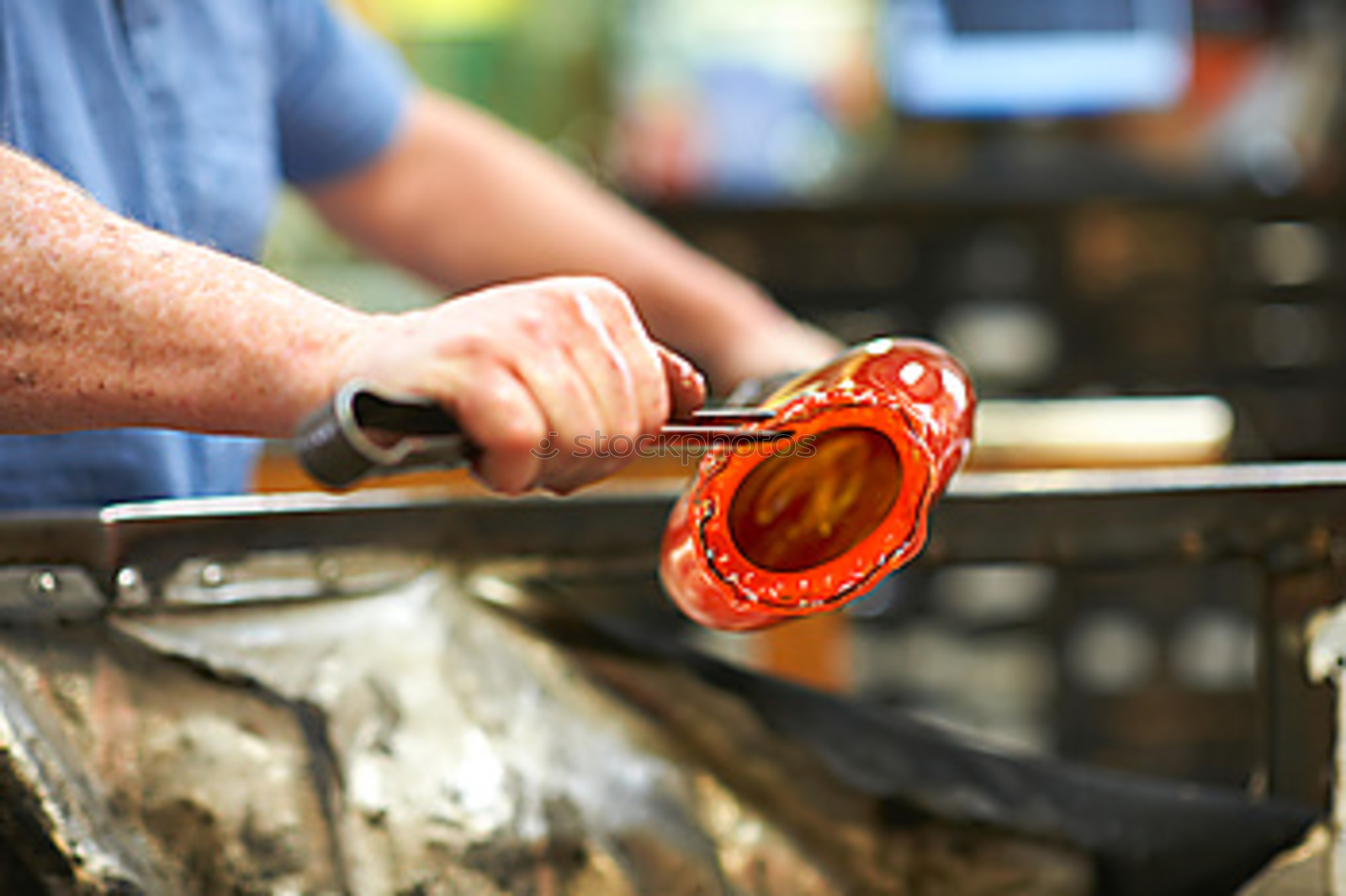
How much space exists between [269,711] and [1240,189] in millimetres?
2573

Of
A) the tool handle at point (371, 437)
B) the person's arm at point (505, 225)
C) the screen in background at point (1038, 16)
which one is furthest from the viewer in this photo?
the screen in background at point (1038, 16)

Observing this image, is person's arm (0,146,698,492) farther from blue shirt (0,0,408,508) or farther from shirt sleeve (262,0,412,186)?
shirt sleeve (262,0,412,186)

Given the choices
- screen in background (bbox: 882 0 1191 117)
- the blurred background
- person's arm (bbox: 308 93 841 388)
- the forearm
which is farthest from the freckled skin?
screen in background (bbox: 882 0 1191 117)

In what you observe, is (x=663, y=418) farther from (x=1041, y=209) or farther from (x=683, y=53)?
(x=683, y=53)

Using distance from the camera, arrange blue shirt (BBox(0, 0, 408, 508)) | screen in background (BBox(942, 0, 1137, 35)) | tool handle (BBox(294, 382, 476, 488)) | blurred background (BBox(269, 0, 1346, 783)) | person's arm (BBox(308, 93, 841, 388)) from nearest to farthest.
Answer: tool handle (BBox(294, 382, 476, 488)) → blue shirt (BBox(0, 0, 408, 508)) → person's arm (BBox(308, 93, 841, 388)) → blurred background (BBox(269, 0, 1346, 783)) → screen in background (BBox(942, 0, 1137, 35))

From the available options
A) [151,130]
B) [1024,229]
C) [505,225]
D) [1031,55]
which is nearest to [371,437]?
[151,130]

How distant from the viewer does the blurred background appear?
2.65 metres

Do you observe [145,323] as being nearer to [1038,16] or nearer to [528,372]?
[528,372]

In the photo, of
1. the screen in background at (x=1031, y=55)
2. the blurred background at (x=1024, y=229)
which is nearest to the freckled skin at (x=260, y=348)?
the blurred background at (x=1024, y=229)

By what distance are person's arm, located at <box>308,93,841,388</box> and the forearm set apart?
1.40ft

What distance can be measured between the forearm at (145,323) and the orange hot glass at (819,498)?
5.1 inches

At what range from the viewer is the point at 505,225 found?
3.15 feet

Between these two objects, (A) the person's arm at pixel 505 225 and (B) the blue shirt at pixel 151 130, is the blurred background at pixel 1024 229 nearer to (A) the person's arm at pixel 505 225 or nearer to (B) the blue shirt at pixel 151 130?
(A) the person's arm at pixel 505 225

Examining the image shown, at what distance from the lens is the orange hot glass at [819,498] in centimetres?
47
